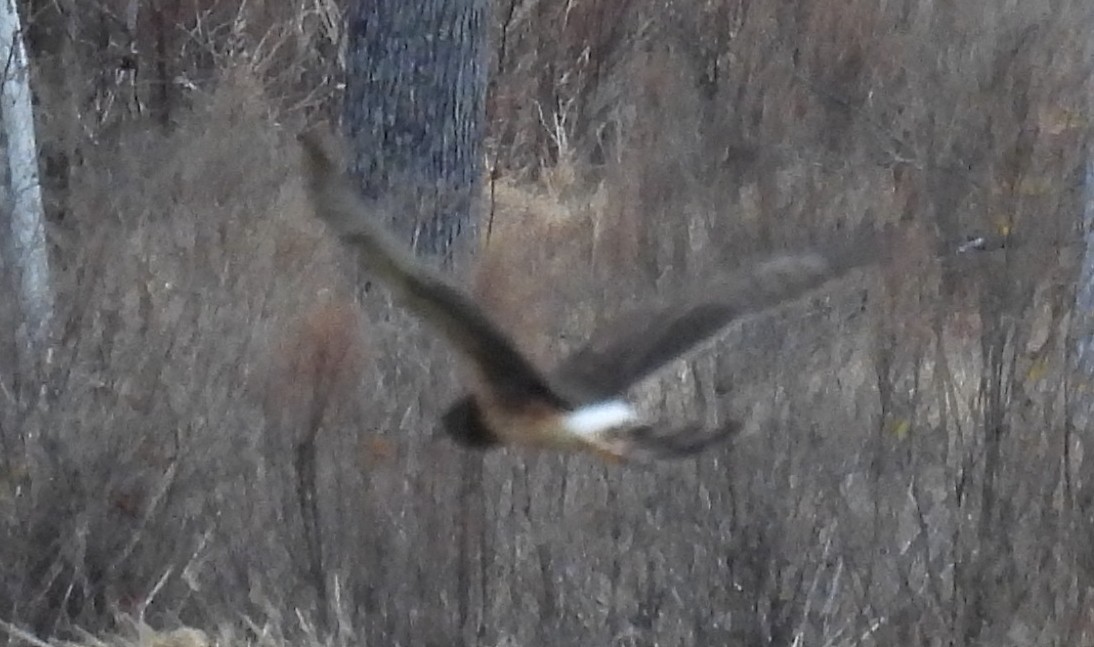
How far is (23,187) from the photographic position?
12.3 ft

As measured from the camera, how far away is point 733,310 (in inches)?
81.4

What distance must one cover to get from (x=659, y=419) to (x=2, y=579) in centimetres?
133

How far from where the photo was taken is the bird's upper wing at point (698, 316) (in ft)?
6.79

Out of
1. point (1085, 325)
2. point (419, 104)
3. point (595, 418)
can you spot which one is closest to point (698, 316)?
point (595, 418)

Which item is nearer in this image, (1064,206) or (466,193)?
(1064,206)

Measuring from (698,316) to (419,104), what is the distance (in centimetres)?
204

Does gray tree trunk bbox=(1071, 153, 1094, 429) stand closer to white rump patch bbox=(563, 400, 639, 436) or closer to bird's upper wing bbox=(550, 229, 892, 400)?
bird's upper wing bbox=(550, 229, 892, 400)

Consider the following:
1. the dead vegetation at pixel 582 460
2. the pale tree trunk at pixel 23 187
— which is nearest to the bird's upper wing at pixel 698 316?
the dead vegetation at pixel 582 460

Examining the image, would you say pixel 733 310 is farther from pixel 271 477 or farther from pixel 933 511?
pixel 271 477

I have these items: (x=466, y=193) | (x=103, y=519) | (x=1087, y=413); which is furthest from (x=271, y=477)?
(x=1087, y=413)

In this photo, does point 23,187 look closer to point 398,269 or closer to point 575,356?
point 575,356

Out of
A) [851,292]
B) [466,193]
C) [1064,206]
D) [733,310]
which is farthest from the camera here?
[466,193]

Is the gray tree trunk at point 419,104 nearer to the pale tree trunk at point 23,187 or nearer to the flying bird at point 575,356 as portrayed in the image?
the pale tree trunk at point 23,187

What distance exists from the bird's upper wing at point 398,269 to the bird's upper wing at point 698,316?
0.65 ft
